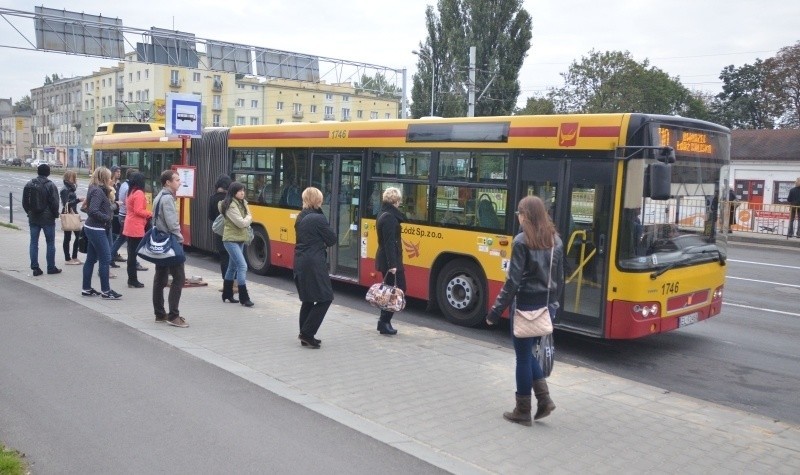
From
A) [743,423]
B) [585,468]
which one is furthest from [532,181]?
[585,468]

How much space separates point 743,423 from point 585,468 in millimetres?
2040

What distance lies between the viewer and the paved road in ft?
16.3

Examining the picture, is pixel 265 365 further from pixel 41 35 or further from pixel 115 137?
pixel 41 35

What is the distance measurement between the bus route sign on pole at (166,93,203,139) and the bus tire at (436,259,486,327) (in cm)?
518

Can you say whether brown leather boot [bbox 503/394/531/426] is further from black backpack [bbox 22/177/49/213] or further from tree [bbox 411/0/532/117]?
tree [bbox 411/0/532/117]

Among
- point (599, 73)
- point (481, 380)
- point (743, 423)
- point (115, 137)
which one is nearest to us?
point (743, 423)

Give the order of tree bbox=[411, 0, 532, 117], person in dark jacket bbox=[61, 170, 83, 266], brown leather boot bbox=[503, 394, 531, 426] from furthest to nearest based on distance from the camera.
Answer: tree bbox=[411, 0, 532, 117]
person in dark jacket bbox=[61, 170, 83, 266]
brown leather boot bbox=[503, 394, 531, 426]

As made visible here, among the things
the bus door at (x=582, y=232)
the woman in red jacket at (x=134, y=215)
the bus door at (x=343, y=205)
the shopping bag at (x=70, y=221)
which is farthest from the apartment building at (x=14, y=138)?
the bus door at (x=582, y=232)

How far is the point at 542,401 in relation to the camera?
5938mm

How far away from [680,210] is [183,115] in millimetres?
8111

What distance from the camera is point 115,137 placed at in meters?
20.0

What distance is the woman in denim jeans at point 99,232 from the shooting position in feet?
33.7

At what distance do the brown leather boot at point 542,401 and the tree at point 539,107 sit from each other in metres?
Result: 46.4

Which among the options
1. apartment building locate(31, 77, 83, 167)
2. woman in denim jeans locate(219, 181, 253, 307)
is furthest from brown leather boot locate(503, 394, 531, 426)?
apartment building locate(31, 77, 83, 167)
